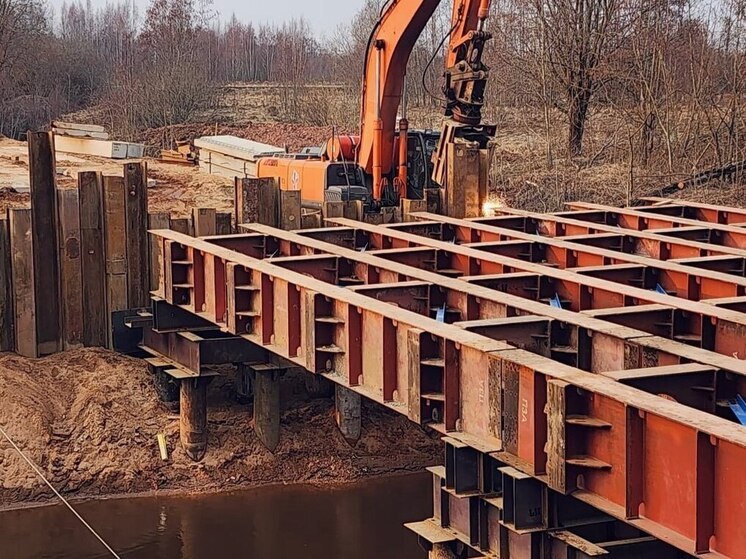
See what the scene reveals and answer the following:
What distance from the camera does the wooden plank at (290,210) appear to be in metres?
15.5

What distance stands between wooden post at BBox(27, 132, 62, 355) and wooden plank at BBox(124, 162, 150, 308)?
Answer: 909 mm

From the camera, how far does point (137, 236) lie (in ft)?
47.5

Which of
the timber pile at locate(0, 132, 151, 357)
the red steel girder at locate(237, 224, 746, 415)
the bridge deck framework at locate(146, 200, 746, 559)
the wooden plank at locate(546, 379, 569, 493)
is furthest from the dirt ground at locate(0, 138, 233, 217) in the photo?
the wooden plank at locate(546, 379, 569, 493)

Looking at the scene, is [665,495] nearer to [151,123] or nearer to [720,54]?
[720,54]

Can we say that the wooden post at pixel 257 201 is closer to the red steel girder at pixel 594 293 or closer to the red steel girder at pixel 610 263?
the red steel girder at pixel 594 293

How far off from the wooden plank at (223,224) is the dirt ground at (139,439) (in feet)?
6.70

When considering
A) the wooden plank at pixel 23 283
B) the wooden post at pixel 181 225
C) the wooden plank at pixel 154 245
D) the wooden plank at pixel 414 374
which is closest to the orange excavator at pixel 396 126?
the wooden post at pixel 181 225

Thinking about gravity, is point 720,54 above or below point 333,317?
above

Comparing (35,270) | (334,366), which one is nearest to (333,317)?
(334,366)

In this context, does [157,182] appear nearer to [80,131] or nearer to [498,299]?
[80,131]

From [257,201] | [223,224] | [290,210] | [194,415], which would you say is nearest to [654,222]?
[290,210]

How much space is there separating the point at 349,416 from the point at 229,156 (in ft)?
53.6

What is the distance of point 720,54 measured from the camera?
27547 mm

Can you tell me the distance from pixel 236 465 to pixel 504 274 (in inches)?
160
